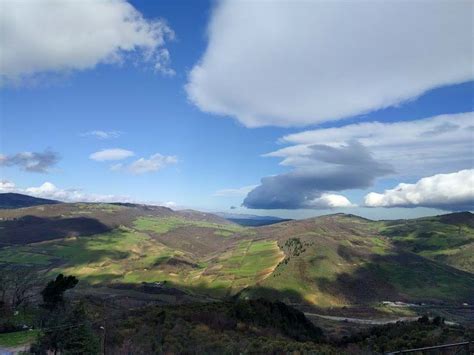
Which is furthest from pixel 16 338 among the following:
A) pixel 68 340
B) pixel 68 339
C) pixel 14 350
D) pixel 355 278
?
pixel 355 278

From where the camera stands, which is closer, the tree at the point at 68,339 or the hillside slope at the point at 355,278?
the tree at the point at 68,339

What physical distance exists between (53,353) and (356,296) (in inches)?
5100

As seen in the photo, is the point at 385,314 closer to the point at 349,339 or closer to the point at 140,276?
the point at 349,339

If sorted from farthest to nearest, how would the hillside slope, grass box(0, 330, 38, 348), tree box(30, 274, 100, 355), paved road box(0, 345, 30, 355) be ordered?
1. the hillside slope
2. grass box(0, 330, 38, 348)
3. paved road box(0, 345, 30, 355)
4. tree box(30, 274, 100, 355)

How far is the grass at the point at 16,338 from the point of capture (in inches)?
1266

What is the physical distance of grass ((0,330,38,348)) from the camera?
32.2 metres

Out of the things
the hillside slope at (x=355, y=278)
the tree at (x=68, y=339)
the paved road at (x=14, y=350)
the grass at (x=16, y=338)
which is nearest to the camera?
the tree at (x=68, y=339)

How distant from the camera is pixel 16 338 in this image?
34375mm

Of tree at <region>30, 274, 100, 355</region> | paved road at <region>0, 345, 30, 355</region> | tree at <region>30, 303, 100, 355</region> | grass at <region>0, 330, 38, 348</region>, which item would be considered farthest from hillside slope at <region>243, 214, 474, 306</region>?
tree at <region>30, 303, 100, 355</region>

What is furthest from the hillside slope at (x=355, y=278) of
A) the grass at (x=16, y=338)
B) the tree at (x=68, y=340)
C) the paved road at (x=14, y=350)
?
the tree at (x=68, y=340)

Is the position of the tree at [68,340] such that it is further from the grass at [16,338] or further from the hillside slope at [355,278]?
the hillside slope at [355,278]

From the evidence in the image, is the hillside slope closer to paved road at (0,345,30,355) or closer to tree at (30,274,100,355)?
paved road at (0,345,30,355)

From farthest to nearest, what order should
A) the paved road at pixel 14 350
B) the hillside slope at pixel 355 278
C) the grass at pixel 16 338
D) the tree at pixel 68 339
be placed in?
the hillside slope at pixel 355 278 < the grass at pixel 16 338 < the paved road at pixel 14 350 < the tree at pixel 68 339

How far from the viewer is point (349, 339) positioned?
54.8 m
